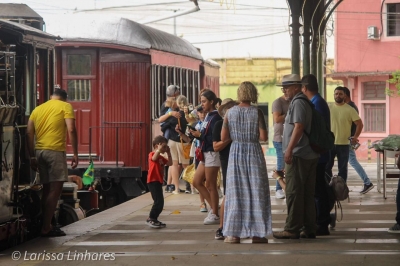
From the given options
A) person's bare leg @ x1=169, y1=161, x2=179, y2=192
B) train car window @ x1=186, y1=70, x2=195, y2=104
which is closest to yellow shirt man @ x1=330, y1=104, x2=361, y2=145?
person's bare leg @ x1=169, y1=161, x2=179, y2=192

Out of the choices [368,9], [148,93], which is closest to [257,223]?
[148,93]

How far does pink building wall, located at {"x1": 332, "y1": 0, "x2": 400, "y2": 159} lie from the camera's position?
37031mm

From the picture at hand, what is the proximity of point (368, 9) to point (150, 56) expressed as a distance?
19.1 meters

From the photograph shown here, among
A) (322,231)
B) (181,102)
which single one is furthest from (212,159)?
(181,102)

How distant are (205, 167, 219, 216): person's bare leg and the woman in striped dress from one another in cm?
166

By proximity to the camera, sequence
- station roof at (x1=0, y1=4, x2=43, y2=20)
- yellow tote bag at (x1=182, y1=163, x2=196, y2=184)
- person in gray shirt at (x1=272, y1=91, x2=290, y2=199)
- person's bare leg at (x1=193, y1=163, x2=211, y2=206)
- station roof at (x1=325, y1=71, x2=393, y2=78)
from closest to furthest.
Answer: person's bare leg at (x1=193, y1=163, x2=211, y2=206) < station roof at (x1=0, y1=4, x2=43, y2=20) < person in gray shirt at (x1=272, y1=91, x2=290, y2=199) < yellow tote bag at (x1=182, y1=163, x2=196, y2=184) < station roof at (x1=325, y1=71, x2=393, y2=78)

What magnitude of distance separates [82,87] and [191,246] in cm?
1009

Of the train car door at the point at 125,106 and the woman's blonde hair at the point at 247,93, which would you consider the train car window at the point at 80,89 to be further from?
the woman's blonde hair at the point at 247,93

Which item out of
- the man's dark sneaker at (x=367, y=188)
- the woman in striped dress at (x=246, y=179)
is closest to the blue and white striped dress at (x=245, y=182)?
the woman in striped dress at (x=246, y=179)

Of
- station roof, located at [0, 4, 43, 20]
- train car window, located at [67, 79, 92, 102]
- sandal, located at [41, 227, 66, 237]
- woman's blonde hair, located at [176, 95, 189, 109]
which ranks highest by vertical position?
station roof, located at [0, 4, 43, 20]

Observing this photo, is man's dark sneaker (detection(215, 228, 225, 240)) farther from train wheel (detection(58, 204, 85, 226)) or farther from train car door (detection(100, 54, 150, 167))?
train car door (detection(100, 54, 150, 167))

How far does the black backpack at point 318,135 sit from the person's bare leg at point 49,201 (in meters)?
2.89

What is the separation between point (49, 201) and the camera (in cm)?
1159

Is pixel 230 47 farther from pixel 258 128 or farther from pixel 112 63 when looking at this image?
pixel 258 128
